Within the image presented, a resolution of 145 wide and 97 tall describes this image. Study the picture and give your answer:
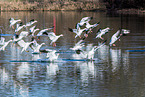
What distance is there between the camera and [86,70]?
14977 mm

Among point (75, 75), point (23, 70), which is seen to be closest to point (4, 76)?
point (23, 70)

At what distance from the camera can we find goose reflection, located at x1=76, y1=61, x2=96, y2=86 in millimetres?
13266

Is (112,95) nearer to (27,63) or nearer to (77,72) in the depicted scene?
(77,72)

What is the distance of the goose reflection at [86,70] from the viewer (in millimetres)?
13266

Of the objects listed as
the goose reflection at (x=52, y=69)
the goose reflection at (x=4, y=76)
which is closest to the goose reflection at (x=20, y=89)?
the goose reflection at (x=4, y=76)

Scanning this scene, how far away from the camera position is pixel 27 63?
1642cm

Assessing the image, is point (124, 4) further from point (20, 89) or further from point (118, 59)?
point (20, 89)

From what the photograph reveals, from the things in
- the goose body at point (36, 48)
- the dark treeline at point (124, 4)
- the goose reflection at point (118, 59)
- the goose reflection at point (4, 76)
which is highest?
the dark treeline at point (124, 4)

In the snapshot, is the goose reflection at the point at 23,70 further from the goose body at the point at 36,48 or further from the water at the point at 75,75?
the goose body at the point at 36,48

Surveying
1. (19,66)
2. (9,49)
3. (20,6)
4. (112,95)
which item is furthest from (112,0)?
(112,95)

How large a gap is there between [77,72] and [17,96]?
3646 millimetres

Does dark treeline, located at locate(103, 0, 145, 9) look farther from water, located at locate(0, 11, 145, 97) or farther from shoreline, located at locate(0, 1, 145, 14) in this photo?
water, located at locate(0, 11, 145, 97)

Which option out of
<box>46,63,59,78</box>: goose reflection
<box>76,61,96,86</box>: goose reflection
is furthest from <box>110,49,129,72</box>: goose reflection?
<box>46,63,59,78</box>: goose reflection

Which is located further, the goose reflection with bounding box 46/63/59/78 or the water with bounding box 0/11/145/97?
the goose reflection with bounding box 46/63/59/78
